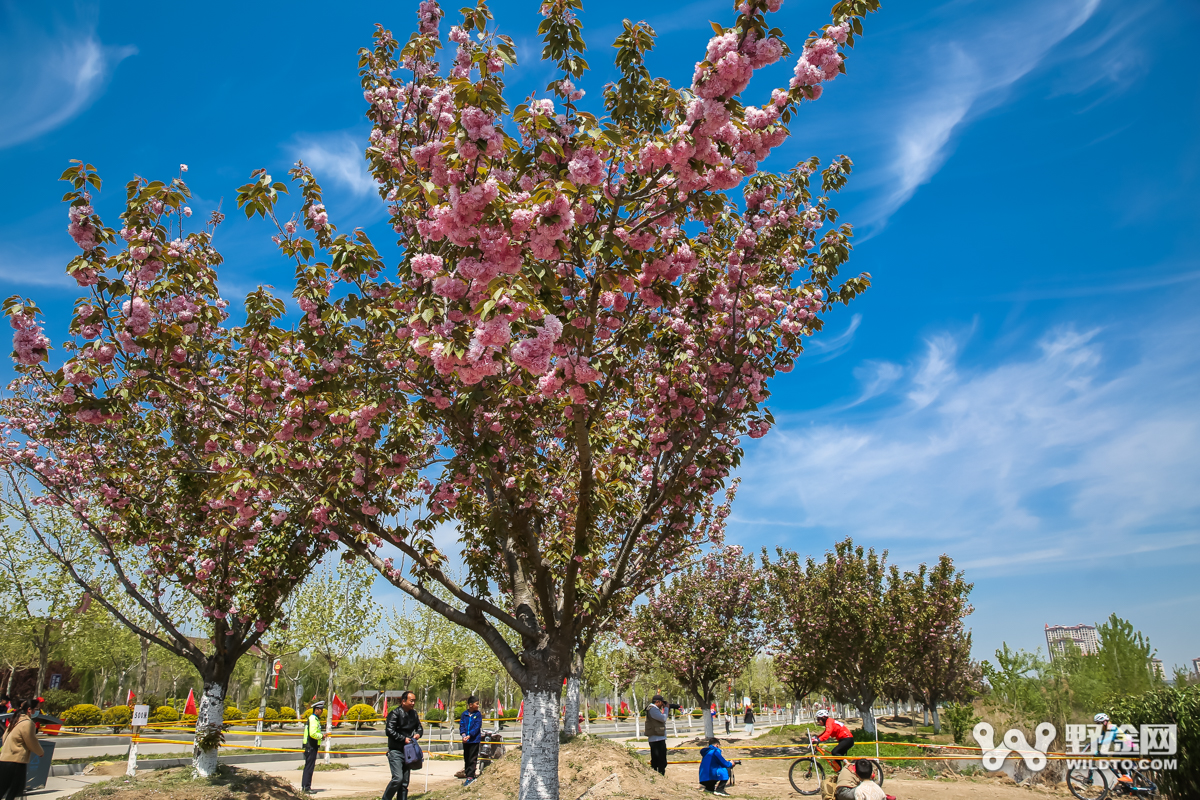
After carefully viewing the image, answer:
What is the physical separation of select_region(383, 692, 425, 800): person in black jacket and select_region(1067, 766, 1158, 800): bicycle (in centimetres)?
1269

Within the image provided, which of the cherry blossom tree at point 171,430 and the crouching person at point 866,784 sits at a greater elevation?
the cherry blossom tree at point 171,430

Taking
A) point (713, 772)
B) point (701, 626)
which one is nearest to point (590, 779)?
point (713, 772)

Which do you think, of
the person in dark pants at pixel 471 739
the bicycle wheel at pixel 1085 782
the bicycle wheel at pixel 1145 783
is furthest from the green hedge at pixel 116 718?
the bicycle wheel at pixel 1145 783

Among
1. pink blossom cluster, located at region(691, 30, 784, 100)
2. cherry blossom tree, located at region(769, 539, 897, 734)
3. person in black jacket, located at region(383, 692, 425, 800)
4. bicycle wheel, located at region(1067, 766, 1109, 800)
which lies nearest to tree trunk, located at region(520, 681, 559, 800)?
person in black jacket, located at region(383, 692, 425, 800)

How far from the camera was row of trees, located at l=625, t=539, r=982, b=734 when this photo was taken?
26.0 metres

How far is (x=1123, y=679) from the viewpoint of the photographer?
1866 centimetres

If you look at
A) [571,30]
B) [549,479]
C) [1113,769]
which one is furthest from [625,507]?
[1113,769]

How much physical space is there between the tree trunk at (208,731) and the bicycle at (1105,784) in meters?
16.2

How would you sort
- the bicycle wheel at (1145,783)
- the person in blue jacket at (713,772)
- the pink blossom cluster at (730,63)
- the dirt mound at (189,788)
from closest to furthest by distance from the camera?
the pink blossom cluster at (730,63)
the dirt mound at (189,788)
the bicycle wheel at (1145,783)
the person in blue jacket at (713,772)

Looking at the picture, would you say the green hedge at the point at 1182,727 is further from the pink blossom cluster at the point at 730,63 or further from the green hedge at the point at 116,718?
the green hedge at the point at 116,718

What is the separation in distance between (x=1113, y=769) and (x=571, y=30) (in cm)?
1681

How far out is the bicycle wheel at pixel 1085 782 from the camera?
13898 mm

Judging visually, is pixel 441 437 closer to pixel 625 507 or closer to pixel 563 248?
pixel 625 507

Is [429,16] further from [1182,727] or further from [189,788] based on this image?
[1182,727]
